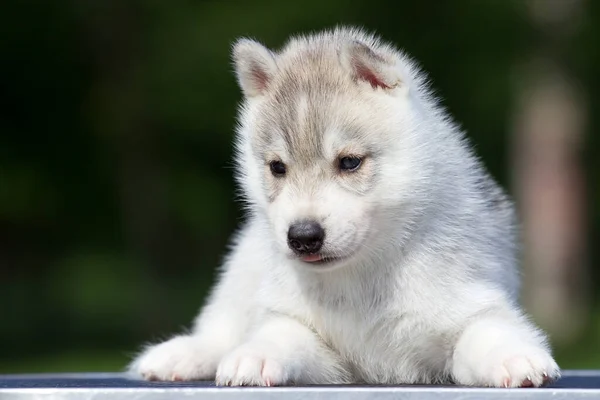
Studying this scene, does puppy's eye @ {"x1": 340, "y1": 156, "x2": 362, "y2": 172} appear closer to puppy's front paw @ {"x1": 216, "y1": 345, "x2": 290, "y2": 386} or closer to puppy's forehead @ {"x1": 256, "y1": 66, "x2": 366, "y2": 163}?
puppy's forehead @ {"x1": 256, "y1": 66, "x2": 366, "y2": 163}

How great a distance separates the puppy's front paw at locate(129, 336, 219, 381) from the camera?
4809 mm

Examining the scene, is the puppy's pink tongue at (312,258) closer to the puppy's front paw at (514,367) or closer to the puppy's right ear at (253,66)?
the puppy's front paw at (514,367)

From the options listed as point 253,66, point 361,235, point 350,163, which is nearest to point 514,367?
Result: point 361,235

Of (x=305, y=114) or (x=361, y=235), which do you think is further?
(x=305, y=114)

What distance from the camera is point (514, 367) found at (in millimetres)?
3703

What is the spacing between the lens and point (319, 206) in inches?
162

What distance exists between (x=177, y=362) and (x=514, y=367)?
1.75m

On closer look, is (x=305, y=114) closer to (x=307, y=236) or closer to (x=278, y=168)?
(x=278, y=168)

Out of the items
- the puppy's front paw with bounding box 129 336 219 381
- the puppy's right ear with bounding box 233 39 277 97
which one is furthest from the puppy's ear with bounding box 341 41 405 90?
the puppy's front paw with bounding box 129 336 219 381

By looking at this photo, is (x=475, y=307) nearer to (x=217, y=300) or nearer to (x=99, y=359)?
(x=217, y=300)

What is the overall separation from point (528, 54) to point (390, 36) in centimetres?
245

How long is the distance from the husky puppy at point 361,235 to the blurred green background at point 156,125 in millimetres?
11394

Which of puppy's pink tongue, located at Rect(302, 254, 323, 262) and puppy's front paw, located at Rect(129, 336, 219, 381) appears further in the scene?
puppy's front paw, located at Rect(129, 336, 219, 381)

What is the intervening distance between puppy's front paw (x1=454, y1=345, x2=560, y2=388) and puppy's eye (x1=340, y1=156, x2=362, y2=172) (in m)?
0.91
